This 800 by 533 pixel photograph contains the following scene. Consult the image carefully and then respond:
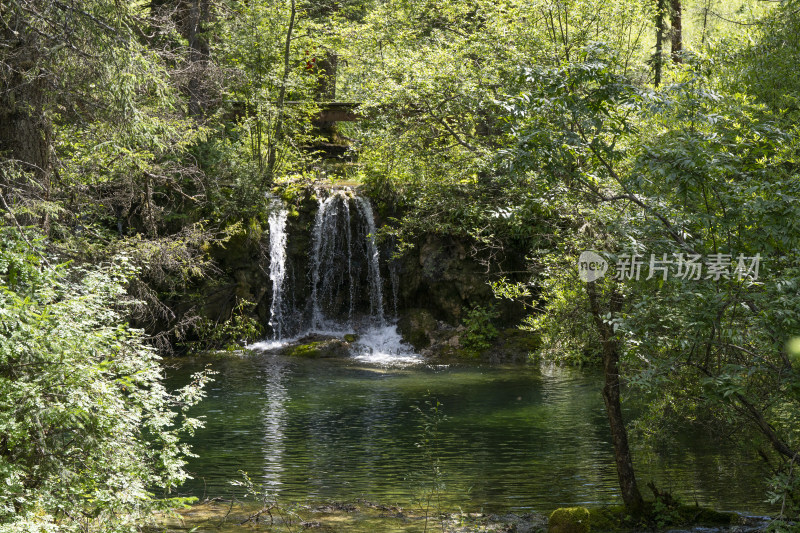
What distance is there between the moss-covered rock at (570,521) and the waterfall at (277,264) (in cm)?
1591

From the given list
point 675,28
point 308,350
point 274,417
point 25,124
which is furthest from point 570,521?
point 675,28

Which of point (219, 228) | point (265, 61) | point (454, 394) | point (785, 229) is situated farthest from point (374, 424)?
point (265, 61)

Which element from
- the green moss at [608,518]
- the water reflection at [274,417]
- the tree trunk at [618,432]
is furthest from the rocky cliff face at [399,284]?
the green moss at [608,518]

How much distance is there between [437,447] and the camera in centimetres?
1116

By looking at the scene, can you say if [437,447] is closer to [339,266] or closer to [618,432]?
[618,432]

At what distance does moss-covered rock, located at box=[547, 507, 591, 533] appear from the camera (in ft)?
24.3

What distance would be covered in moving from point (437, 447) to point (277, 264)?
42.5 ft

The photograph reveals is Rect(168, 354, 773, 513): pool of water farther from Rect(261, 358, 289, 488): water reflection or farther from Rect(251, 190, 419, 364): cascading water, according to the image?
Rect(251, 190, 419, 364): cascading water

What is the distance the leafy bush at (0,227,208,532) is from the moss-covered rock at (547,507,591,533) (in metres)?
3.75

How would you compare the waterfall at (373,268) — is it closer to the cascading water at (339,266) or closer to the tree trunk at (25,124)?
the cascading water at (339,266)

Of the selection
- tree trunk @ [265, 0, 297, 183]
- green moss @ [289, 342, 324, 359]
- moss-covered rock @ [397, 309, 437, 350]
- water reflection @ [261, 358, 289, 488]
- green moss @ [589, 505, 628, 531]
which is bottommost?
water reflection @ [261, 358, 289, 488]

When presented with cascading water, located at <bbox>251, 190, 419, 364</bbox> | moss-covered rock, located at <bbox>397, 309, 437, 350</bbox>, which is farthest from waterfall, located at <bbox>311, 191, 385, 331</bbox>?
moss-covered rock, located at <bbox>397, 309, 437, 350</bbox>

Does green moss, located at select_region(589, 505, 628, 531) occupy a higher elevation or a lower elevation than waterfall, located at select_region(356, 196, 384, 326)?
lower

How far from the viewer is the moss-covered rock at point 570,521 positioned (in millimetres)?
7395
